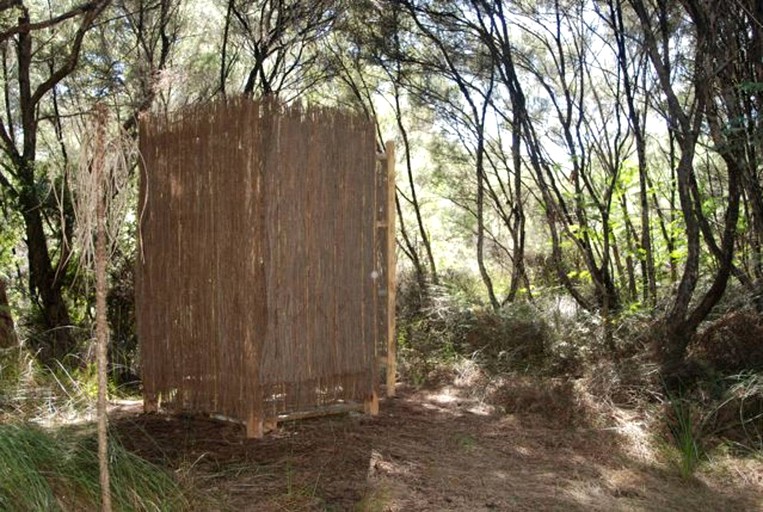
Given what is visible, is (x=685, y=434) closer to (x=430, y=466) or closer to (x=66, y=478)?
(x=430, y=466)

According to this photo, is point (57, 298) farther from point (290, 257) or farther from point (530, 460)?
point (530, 460)

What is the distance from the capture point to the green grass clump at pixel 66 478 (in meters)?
2.82

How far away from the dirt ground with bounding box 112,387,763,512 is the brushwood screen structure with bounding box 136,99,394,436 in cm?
27

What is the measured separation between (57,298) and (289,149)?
4.61m

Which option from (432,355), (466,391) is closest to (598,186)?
(432,355)

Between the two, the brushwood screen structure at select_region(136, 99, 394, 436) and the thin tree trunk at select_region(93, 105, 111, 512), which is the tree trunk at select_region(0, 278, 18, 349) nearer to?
Result: the brushwood screen structure at select_region(136, 99, 394, 436)

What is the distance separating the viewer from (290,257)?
4.69 m

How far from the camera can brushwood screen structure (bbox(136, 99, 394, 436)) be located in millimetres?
4551

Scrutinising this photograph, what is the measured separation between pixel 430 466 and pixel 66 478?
197 cm

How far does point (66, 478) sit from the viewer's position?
3.04 metres

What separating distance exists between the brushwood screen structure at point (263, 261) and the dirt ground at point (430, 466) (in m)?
0.27

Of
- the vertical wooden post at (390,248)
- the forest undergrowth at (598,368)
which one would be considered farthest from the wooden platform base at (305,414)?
the forest undergrowth at (598,368)

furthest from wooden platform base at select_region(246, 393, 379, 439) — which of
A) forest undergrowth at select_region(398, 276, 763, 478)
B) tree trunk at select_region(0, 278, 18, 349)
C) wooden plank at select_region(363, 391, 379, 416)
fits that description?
tree trunk at select_region(0, 278, 18, 349)

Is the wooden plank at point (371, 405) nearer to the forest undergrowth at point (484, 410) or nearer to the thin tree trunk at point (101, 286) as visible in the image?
the forest undergrowth at point (484, 410)
